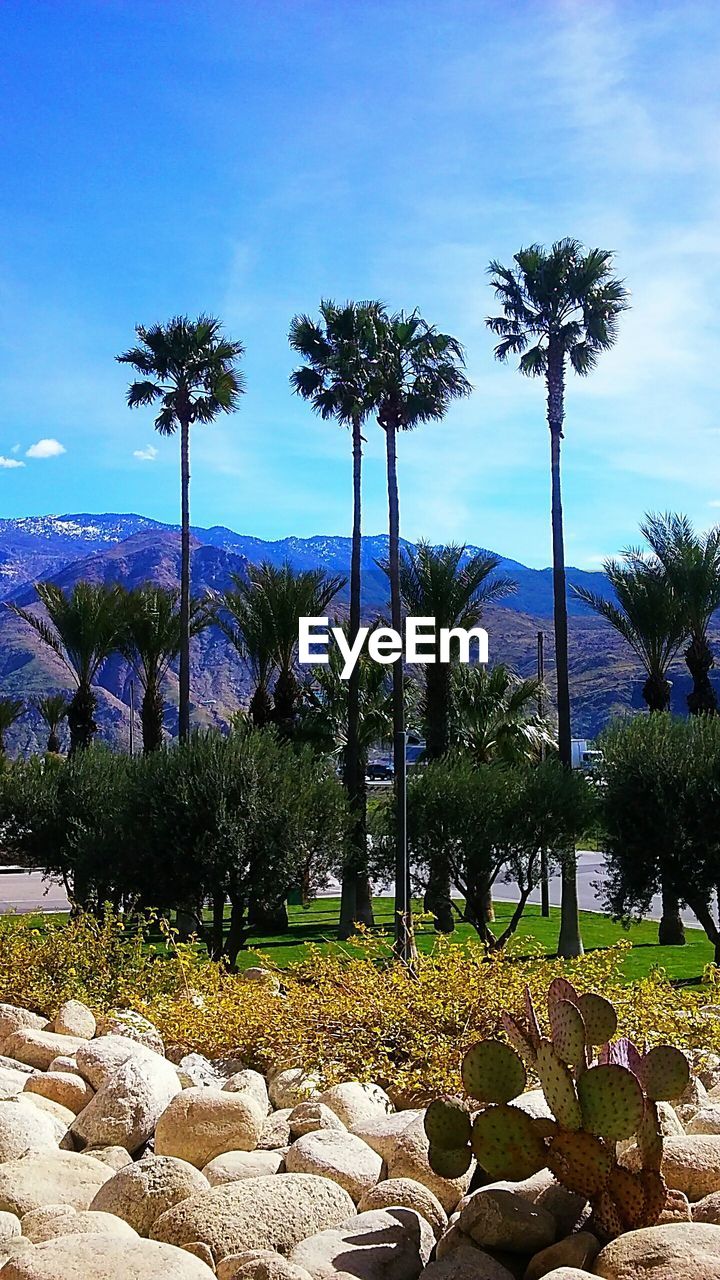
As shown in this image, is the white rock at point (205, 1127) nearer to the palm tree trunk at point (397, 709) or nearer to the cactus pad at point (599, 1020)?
→ the cactus pad at point (599, 1020)

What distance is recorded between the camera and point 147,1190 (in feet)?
17.2

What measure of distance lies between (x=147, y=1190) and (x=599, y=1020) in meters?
2.39

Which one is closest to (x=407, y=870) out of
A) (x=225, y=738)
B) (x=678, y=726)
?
(x=225, y=738)

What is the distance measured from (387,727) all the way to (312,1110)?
2589 centimetres

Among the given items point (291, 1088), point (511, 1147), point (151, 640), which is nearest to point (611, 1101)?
point (511, 1147)

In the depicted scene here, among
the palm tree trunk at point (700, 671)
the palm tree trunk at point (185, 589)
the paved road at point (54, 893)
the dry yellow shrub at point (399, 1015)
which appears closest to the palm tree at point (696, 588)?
the palm tree trunk at point (700, 671)

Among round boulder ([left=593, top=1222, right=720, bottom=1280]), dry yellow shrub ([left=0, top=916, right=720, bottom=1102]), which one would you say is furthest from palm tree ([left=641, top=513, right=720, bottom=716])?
round boulder ([left=593, top=1222, right=720, bottom=1280])

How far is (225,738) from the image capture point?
21.1 m

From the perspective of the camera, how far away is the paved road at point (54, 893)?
31844 mm

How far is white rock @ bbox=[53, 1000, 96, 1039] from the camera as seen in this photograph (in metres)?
9.81

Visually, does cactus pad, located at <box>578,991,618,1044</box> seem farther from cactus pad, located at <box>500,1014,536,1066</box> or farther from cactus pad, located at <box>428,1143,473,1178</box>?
cactus pad, located at <box>428,1143,473,1178</box>

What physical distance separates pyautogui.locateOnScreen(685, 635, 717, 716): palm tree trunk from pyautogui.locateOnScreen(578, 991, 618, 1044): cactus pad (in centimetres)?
2210

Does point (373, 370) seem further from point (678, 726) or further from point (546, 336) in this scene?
point (678, 726)

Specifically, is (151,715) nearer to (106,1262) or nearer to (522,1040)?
(522,1040)
